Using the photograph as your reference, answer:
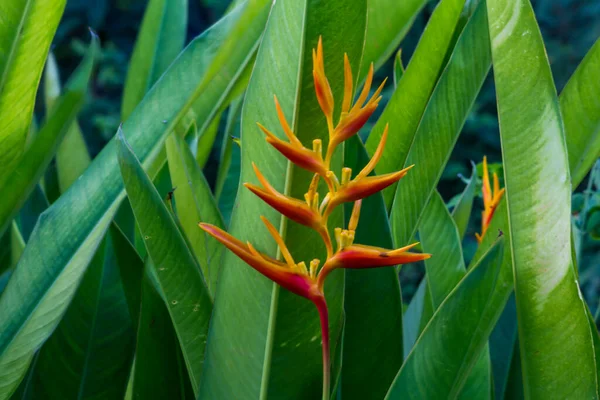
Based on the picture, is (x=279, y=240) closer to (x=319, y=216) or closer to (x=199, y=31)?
(x=319, y=216)

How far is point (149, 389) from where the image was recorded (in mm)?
492

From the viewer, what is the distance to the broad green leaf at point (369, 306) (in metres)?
0.49

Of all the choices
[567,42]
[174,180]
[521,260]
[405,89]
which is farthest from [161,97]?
[567,42]

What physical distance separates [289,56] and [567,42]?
4067mm

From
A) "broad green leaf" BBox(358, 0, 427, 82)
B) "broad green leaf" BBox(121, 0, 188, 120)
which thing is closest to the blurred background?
"broad green leaf" BBox(121, 0, 188, 120)

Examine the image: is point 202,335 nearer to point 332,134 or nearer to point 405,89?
point 332,134

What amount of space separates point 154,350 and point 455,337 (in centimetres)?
21

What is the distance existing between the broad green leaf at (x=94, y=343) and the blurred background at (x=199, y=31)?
10.1 feet

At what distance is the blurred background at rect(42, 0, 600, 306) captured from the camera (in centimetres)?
394

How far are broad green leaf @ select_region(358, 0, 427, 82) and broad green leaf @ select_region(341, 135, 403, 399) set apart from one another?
20cm

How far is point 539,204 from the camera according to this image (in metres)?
0.41

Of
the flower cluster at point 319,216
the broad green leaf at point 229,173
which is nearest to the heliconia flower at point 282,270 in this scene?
the flower cluster at point 319,216

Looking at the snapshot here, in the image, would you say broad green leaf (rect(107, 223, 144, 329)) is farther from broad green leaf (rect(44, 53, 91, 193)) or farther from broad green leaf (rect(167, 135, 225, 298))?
broad green leaf (rect(44, 53, 91, 193))

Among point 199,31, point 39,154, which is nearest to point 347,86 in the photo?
point 39,154
